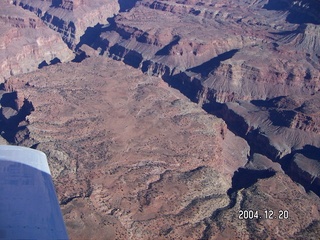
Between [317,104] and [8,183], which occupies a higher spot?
[317,104]

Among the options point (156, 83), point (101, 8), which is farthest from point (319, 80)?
point (101, 8)

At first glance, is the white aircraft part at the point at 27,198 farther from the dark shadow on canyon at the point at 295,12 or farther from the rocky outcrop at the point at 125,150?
the dark shadow on canyon at the point at 295,12

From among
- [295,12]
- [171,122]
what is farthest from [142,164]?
[295,12]

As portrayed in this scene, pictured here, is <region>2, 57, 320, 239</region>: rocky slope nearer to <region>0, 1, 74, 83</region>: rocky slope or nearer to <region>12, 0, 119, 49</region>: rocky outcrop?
<region>0, 1, 74, 83</region>: rocky slope

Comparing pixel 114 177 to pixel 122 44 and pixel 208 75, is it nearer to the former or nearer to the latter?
pixel 208 75
